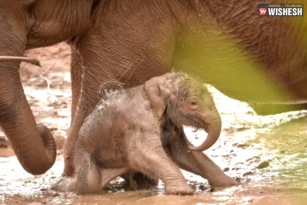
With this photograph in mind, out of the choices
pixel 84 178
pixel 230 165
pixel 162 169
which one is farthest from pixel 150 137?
pixel 230 165

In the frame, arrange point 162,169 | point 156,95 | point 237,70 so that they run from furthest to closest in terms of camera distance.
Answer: point 237,70, point 156,95, point 162,169

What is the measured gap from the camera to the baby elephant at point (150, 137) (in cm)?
533

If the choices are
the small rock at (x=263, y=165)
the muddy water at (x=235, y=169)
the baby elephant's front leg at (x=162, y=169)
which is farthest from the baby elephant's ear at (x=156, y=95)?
the small rock at (x=263, y=165)

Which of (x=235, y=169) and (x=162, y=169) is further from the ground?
(x=235, y=169)

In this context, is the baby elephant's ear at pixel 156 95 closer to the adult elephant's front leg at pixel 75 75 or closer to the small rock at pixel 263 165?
the adult elephant's front leg at pixel 75 75

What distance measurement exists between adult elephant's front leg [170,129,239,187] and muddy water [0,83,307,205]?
3.0 inches

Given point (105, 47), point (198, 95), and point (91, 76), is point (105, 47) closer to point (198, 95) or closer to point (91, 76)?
point (91, 76)

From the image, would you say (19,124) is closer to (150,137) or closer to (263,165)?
(150,137)

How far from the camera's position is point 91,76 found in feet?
18.9

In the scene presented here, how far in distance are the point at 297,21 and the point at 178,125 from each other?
1.01 metres

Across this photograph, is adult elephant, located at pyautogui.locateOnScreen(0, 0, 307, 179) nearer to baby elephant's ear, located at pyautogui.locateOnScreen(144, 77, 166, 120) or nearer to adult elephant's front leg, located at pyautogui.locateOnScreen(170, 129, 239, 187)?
baby elephant's ear, located at pyautogui.locateOnScreen(144, 77, 166, 120)

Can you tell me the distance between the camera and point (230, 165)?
21.5 ft

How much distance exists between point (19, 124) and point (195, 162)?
1009 mm

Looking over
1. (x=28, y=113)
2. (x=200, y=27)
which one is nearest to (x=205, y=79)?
(x=200, y=27)
